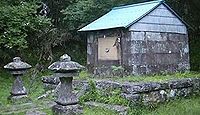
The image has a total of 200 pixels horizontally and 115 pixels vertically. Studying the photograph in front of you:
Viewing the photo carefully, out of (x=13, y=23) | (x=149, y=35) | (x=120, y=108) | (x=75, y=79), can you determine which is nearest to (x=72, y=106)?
(x=120, y=108)

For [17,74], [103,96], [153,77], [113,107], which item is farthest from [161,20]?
[17,74]

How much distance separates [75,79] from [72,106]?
337cm

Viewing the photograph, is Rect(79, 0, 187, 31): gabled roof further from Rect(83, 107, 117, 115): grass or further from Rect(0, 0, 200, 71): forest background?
Rect(83, 107, 117, 115): grass

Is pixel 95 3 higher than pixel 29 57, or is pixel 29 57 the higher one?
pixel 95 3

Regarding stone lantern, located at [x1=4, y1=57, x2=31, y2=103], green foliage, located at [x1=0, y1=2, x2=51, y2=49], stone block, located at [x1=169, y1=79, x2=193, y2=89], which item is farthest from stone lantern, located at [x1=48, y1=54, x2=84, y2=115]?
green foliage, located at [x1=0, y1=2, x2=51, y2=49]

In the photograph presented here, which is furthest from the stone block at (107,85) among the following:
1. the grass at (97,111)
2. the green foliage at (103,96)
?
the grass at (97,111)

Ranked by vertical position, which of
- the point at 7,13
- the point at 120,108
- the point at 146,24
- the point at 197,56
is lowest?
the point at 120,108

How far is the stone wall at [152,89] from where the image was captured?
826 cm

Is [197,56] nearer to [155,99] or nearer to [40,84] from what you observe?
[155,99]

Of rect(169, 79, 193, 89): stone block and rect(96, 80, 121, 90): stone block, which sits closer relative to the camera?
rect(96, 80, 121, 90): stone block

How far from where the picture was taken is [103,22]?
12.1m

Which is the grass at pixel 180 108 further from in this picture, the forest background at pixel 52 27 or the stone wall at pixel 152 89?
the forest background at pixel 52 27

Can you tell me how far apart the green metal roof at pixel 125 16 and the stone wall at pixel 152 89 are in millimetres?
2548

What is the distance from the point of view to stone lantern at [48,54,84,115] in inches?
291
